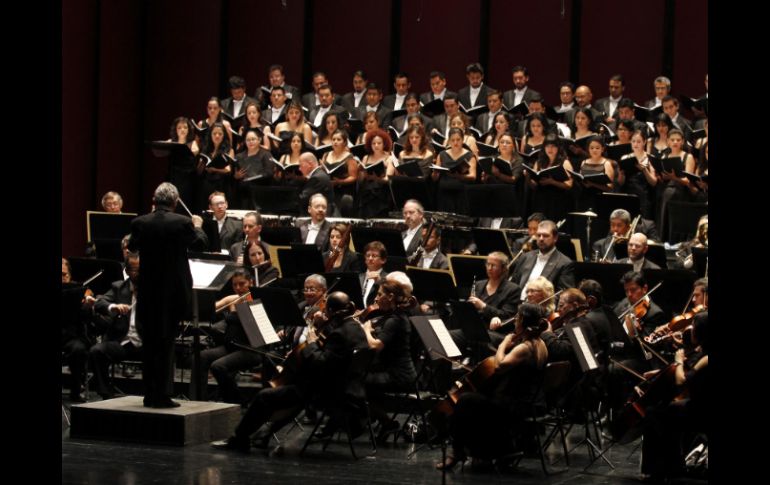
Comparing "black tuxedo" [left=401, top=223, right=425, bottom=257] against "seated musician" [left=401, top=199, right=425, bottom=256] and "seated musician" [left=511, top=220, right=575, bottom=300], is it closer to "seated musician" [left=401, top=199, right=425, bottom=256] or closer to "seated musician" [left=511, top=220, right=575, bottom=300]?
"seated musician" [left=401, top=199, right=425, bottom=256]

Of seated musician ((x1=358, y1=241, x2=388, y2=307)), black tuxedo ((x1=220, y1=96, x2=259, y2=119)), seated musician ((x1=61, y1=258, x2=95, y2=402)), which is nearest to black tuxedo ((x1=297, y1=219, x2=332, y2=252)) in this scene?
seated musician ((x1=358, y1=241, x2=388, y2=307))

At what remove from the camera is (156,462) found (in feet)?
19.5

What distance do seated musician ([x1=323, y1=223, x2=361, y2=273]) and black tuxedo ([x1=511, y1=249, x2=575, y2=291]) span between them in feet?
3.95

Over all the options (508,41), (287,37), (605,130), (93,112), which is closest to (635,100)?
(508,41)

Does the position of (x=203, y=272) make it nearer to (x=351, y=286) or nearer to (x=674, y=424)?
(x=351, y=286)

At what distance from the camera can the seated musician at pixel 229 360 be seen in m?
7.73

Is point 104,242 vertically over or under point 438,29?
under

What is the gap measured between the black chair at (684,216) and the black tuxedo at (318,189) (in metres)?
3.01

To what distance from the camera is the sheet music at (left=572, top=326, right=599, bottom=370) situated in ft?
20.0

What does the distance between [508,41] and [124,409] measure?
9779 mm

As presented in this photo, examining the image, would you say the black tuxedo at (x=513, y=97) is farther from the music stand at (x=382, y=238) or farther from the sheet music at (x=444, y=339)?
the sheet music at (x=444, y=339)

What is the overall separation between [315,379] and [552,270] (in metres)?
2.70

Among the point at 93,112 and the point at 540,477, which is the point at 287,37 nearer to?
the point at 93,112

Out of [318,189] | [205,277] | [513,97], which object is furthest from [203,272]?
[513,97]
